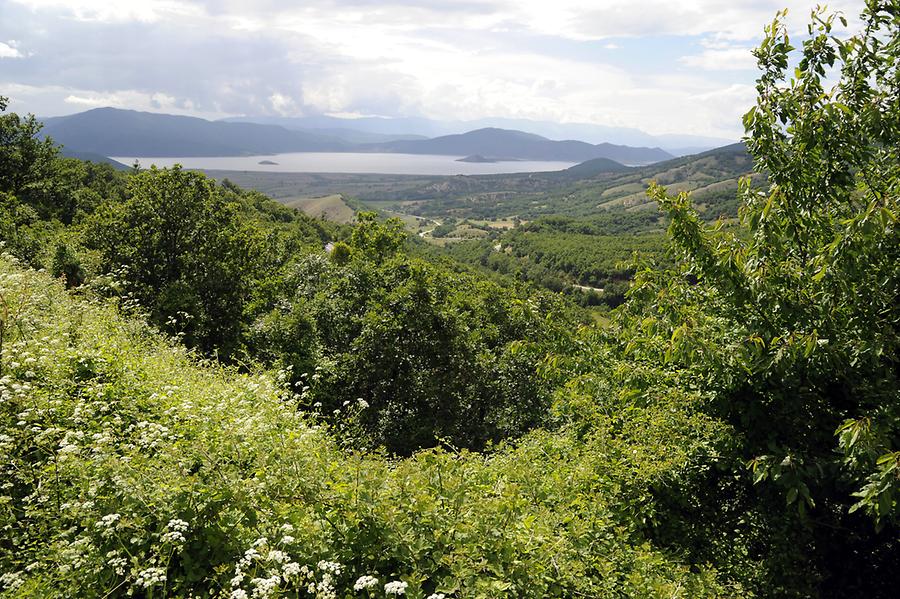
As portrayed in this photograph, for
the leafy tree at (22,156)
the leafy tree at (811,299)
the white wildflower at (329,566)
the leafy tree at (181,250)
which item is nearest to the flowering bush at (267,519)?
the white wildflower at (329,566)

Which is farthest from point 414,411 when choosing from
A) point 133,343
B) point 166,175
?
point 166,175

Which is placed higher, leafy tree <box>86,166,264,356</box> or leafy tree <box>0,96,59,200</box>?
leafy tree <box>0,96,59,200</box>

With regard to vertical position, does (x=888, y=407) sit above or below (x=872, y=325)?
below

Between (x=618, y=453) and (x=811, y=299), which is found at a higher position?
(x=811, y=299)

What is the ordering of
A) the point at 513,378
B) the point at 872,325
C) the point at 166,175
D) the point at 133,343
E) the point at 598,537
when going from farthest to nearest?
1. the point at 166,175
2. the point at 513,378
3. the point at 133,343
4. the point at 598,537
5. the point at 872,325

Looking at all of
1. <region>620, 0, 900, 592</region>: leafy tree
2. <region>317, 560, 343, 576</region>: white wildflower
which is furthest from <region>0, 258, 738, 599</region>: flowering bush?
<region>620, 0, 900, 592</region>: leafy tree

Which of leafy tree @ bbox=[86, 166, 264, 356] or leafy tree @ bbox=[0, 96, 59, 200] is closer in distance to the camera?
leafy tree @ bbox=[86, 166, 264, 356]

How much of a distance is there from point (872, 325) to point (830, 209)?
1724 millimetres

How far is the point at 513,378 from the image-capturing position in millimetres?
17578

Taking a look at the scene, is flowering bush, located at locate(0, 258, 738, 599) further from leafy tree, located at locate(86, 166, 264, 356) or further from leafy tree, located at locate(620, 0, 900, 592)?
leafy tree, located at locate(86, 166, 264, 356)

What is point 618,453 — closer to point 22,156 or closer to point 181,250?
point 181,250

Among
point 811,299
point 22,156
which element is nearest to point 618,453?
point 811,299

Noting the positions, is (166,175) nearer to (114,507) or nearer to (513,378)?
(513,378)

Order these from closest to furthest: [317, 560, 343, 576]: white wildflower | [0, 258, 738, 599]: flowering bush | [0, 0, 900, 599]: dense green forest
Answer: [317, 560, 343, 576]: white wildflower, [0, 258, 738, 599]: flowering bush, [0, 0, 900, 599]: dense green forest
